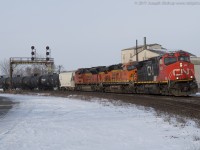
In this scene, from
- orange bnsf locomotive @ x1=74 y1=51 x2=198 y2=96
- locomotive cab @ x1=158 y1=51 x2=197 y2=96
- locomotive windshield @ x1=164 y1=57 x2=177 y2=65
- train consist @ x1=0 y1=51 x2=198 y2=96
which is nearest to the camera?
locomotive cab @ x1=158 y1=51 x2=197 y2=96

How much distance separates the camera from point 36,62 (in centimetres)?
6512

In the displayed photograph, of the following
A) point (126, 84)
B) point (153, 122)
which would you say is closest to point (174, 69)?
point (126, 84)

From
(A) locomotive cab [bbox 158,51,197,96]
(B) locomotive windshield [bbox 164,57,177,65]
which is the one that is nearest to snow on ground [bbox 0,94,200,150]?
(A) locomotive cab [bbox 158,51,197,96]

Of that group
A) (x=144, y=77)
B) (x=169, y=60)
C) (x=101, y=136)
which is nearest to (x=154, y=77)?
(x=144, y=77)

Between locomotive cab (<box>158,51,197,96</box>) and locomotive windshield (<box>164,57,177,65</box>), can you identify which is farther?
locomotive windshield (<box>164,57,177,65</box>)

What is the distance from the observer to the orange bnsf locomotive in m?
27.2

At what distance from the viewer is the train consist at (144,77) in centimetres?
2731

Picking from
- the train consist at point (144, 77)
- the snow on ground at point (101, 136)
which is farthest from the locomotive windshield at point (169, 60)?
the snow on ground at point (101, 136)

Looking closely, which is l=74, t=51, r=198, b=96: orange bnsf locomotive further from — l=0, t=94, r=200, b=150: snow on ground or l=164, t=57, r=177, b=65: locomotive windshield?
l=0, t=94, r=200, b=150: snow on ground

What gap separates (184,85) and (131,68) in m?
9.51

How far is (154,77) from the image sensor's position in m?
30.3

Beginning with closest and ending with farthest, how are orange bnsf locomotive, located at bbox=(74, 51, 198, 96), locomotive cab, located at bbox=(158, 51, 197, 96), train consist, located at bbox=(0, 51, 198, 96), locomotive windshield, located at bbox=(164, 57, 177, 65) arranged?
locomotive cab, located at bbox=(158, 51, 197, 96)
orange bnsf locomotive, located at bbox=(74, 51, 198, 96)
train consist, located at bbox=(0, 51, 198, 96)
locomotive windshield, located at bbox=(164, 57, 177, 65)

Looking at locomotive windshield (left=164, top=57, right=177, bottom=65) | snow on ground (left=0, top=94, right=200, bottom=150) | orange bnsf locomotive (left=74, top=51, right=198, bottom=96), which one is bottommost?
snow on ground (left=0, top=94, right=200, bottom=150)

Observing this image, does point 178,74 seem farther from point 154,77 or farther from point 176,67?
point 154,77
